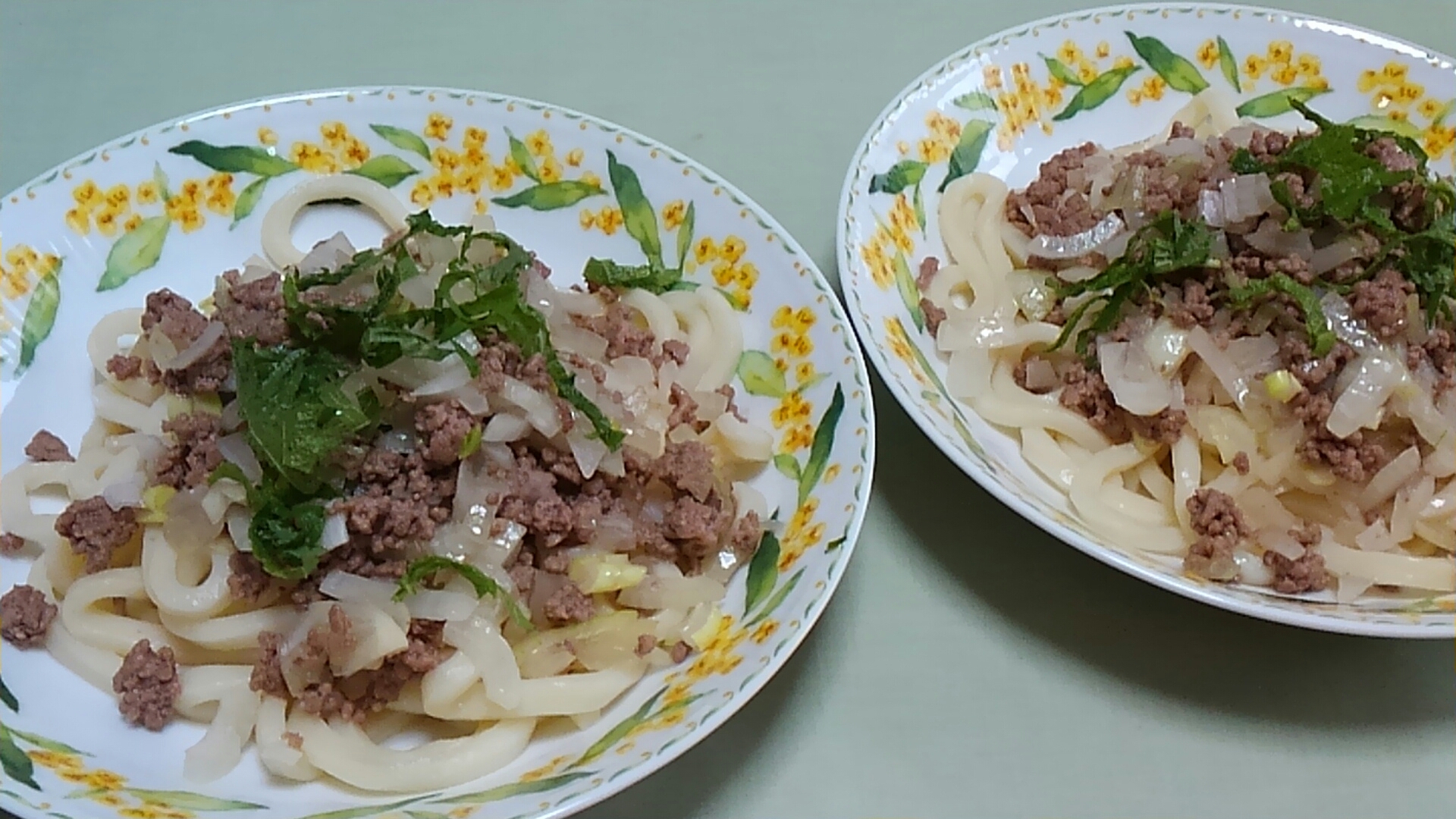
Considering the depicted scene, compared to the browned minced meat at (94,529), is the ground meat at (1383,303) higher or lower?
lower

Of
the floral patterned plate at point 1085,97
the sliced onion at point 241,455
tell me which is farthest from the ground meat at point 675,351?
the sliced onion at point 241,455

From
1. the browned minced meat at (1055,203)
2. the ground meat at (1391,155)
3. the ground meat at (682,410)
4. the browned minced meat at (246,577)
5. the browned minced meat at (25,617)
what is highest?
the browned minced meat at (25,617)

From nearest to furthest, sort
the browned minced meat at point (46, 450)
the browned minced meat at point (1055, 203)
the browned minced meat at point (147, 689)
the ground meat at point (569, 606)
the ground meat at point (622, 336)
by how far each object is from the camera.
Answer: the browned minced meat at point (147, 689)
the ground meat at point (569, 606)
the browned minced meat at point (46, 450)
the ground meat at point (622, 336)
the browned minced meat at point (1055, 203)

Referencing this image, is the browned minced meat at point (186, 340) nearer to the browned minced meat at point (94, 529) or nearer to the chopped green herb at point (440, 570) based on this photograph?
the browned minced meat at point (94, 529)

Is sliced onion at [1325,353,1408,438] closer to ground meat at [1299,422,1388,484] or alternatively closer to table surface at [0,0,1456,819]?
ground meat at [1299,422,1388,484]

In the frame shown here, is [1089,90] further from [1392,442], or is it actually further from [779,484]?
[779,484]

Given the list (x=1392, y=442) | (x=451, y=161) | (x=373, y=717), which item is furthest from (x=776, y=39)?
(x=373, y=717)

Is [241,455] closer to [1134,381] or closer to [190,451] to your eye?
[190,451]

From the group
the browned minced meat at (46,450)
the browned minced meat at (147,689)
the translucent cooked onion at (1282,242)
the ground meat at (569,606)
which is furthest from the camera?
the translucent cooked onion at (1282,242)
